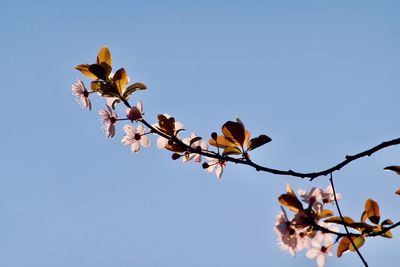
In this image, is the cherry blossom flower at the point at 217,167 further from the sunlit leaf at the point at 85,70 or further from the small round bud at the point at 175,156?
the sunlit leaf at the point at 85,70

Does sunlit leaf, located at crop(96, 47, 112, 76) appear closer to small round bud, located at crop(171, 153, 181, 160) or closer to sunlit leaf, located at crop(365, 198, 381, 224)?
small round bud, located at crop(171, 153, 181, 160)

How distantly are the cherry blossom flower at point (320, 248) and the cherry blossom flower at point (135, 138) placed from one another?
94 centimetres

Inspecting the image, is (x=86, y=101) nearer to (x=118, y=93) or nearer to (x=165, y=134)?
(x=118, y=93)

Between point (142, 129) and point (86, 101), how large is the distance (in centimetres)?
31

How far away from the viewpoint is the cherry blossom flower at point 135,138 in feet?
6.79

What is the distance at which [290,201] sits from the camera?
1538mm

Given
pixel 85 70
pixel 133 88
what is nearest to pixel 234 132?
pixel 133 88

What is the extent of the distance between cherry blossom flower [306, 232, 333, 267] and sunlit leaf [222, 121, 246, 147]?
0.51 metres

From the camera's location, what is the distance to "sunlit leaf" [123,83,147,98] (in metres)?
1.91

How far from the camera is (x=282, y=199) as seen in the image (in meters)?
1.54

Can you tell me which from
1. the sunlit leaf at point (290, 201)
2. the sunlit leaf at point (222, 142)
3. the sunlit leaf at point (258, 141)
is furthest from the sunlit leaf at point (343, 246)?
the sunlit leaf at point (222, 142)

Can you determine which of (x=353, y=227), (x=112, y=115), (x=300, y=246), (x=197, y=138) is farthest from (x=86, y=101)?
(x=353, y=227)

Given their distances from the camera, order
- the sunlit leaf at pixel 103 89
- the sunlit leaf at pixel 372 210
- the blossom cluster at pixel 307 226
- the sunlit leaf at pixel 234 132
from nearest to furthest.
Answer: the blossom cluster at pixel 307 226 < the sunlit leaf at pixel 372 210 < the sunlit leaf at pixel 234 132 < the sunlit leaf at pixel 103 89

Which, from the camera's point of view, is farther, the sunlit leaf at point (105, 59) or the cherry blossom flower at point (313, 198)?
the sunlit leaf at point (105, 59)
